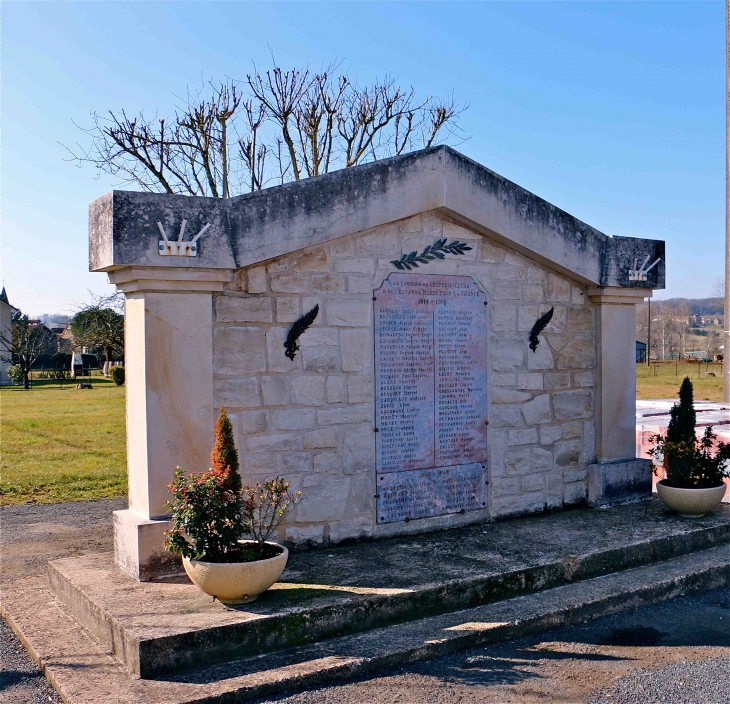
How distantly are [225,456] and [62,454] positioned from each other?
10.5 meters

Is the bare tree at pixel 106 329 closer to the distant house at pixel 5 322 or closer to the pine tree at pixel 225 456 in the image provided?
the distant house at pixel 5 322

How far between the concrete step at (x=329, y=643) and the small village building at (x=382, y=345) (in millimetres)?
→ 773

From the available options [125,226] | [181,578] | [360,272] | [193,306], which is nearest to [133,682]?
[181,578]

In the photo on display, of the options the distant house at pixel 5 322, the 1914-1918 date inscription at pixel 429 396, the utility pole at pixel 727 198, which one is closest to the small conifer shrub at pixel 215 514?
the 1914-1918 date inscription at pixel 429 396

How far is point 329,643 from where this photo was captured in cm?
475

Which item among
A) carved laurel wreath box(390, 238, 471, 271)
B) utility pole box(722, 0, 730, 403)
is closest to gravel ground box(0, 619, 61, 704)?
carved laurel wreath box(390, 238, 471, 271)

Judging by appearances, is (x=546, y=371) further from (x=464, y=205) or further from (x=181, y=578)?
(x=181, y=578)

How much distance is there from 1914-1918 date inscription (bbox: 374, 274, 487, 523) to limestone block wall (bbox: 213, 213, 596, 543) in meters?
0.12

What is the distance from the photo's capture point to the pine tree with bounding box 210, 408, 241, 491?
4.89m

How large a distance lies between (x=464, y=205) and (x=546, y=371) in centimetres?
191

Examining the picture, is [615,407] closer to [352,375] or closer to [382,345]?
[382,345]

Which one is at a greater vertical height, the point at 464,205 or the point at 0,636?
the point at 464,205

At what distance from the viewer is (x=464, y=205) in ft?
22.3

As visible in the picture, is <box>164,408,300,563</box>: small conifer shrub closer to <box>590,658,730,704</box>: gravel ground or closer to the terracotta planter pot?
<box>590,658,730,704</box>: gravel ground
